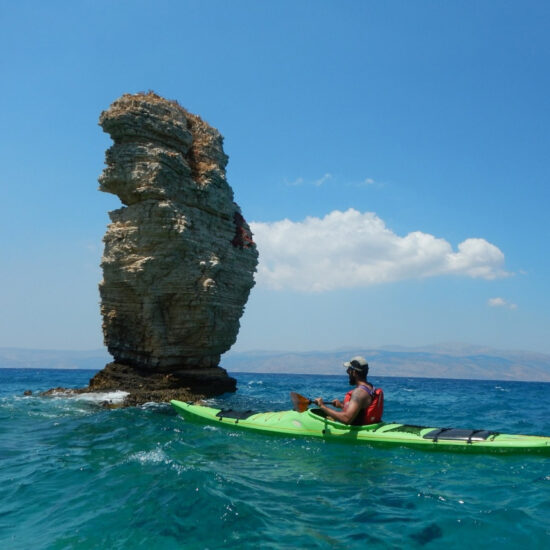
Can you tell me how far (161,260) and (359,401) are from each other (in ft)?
34.7

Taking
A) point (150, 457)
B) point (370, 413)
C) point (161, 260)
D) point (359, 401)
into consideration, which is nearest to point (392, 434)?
point (370, 413)

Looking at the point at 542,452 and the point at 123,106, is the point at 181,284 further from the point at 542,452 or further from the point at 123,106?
the point at 542,452

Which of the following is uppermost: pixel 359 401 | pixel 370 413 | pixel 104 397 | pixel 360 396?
pixel 360 396

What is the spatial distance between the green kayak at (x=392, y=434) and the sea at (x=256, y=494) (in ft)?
0.56

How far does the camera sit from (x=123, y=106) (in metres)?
18.0

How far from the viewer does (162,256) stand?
17.1 meters

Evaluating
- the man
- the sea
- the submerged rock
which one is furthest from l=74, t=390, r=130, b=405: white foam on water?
the man

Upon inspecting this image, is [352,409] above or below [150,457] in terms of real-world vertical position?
above

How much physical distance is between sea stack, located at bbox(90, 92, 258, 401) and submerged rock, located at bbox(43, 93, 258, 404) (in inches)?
1.6

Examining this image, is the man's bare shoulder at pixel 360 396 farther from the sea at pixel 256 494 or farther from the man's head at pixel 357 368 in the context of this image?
the sea at pixel 256 494

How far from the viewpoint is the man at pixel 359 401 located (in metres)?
8.73

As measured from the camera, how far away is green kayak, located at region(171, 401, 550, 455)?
8.13 metres

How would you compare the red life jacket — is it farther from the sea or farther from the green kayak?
the sea

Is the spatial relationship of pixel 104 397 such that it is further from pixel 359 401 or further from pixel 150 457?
pixel 359 401
